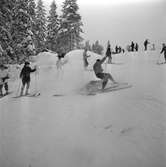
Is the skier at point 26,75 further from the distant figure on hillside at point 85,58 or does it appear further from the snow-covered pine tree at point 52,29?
the distant figure on hillside at point 85,58

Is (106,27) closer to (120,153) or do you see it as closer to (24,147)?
(120,153)

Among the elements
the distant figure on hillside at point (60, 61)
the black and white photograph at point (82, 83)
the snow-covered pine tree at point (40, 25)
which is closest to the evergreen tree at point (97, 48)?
the black and white photograph at point (82, 83)

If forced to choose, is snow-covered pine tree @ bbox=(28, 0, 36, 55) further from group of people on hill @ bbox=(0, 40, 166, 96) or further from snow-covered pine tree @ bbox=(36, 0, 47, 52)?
group of people on hill @ bbox=(0, 40, 166, 96)

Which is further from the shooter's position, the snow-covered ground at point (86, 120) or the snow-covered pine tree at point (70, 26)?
the snow-covered pine tree at point (70, 26)

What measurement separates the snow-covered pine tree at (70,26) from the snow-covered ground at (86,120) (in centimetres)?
12

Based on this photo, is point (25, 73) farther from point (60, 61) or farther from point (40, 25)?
point (40, 25)

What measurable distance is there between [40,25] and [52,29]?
0.21 meters

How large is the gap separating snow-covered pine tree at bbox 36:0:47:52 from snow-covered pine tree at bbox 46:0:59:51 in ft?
0.23

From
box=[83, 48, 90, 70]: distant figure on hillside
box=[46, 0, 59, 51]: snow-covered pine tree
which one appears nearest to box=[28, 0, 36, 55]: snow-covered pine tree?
box=[46, 0, 59, 51]: snow-covered pine tree

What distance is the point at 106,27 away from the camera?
8.38 feet

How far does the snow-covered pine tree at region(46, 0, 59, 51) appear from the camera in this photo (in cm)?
250

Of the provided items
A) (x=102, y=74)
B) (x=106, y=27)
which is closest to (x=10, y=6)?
(x=106, y=27)

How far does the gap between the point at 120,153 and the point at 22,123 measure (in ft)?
3.41

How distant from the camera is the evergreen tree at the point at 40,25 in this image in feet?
8.43
